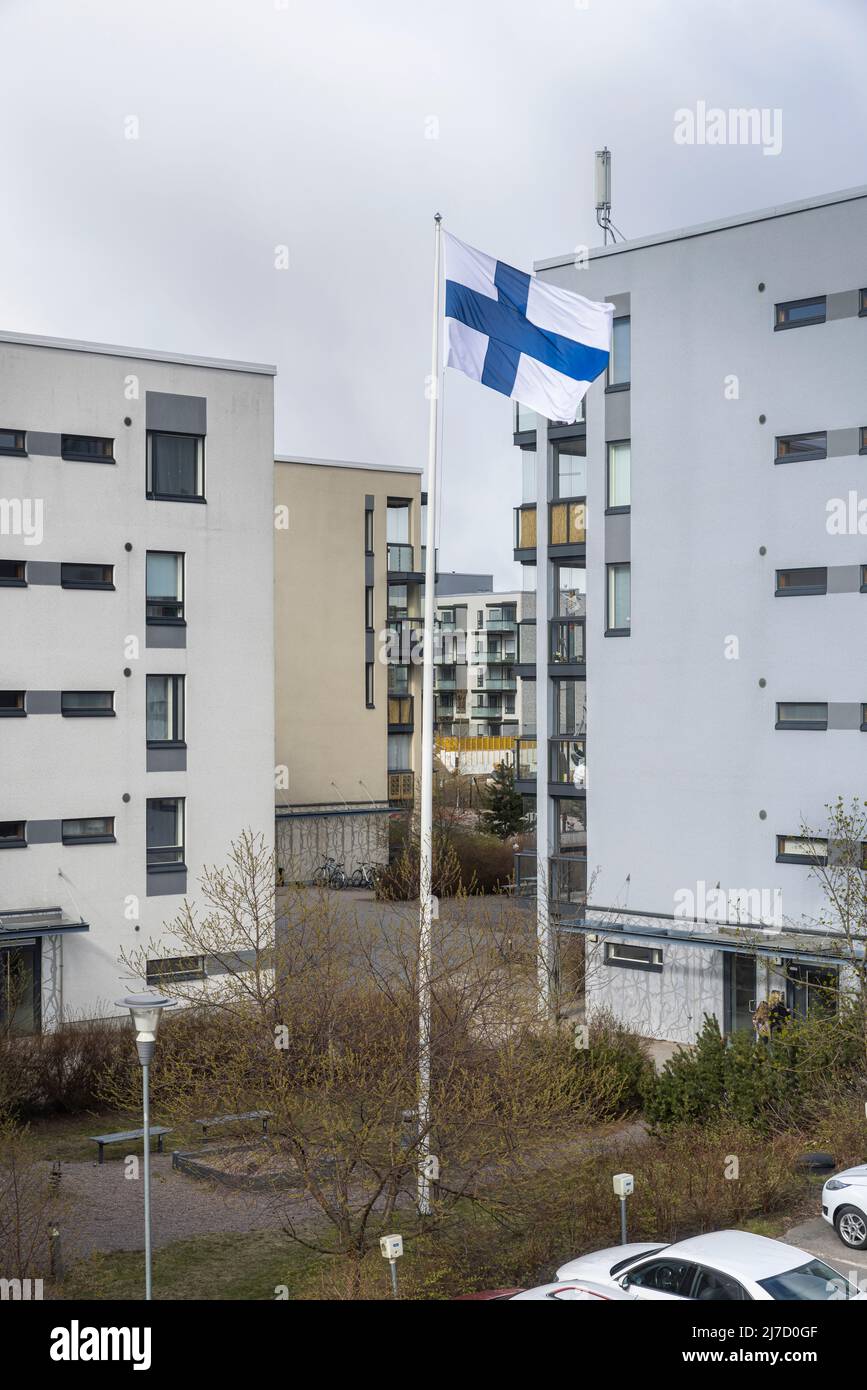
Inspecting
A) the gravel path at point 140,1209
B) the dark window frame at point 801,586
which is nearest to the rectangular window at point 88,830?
the gravel path at point 140,1209

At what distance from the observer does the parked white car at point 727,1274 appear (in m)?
11.0

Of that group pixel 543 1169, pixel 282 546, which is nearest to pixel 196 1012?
pixel 543 1169

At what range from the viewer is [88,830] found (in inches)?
1129

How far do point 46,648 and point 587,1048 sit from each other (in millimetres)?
13647

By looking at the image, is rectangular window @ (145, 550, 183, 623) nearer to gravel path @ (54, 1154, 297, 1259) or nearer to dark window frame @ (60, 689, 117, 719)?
dark window frame @ (60, 689, 117, 719)

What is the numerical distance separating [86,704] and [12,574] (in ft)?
10.00

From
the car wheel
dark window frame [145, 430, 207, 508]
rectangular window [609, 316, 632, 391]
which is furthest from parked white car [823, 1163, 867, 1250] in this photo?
dark window frame [145, 430, 207, 508]

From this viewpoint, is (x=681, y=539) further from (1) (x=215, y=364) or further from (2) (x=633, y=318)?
(1) (x=215, y=364)

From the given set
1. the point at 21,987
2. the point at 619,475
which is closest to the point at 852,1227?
the point at 21,987

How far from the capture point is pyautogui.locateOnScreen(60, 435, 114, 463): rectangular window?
28328 millimetres

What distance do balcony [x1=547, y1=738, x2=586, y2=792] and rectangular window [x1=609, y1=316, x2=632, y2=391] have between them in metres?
7.75

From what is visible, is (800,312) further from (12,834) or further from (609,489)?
(12,834)

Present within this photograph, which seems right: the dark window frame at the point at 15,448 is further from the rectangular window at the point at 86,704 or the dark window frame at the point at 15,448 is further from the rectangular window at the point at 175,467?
the rectangular window at the point at 86,704

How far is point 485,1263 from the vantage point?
14.5 meters
